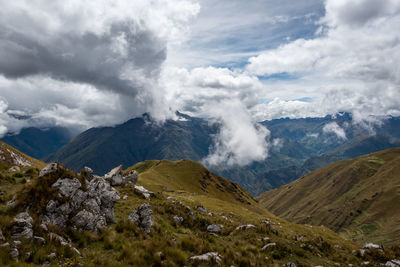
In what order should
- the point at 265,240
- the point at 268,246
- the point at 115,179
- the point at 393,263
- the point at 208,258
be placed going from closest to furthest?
1. the point at 208,258
2. the point at 393,263
3. the point at 268,246
4. the point at 265,240
5. the point at 115,179

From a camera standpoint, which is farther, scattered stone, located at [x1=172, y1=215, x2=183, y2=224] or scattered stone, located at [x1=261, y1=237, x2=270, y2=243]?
Answer: scattered stone, located at [x1=172, y1=215, x2=183, y2=224]

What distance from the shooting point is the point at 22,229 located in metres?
9.85

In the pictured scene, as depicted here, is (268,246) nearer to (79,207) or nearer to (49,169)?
(79,207)

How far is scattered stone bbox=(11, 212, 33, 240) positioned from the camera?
959 centimetres

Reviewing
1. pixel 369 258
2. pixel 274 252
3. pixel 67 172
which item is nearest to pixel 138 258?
pixel 67 172

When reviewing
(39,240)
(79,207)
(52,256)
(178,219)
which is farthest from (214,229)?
(39,240)

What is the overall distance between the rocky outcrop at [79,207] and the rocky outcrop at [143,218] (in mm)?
1546

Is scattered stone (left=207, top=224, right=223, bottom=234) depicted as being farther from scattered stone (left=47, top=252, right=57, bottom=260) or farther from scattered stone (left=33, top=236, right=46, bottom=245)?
scattered stone (left=33, top=236, right=46, bottom=245)

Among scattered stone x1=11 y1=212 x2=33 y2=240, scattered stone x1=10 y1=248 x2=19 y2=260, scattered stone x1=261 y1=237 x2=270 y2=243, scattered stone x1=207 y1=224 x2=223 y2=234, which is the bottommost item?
scattered stone x1=261 y1=237 x2=270 y2=243

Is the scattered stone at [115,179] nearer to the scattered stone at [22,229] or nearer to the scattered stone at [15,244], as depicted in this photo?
the scattered stone at [22,229]

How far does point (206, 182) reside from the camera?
7598 inches

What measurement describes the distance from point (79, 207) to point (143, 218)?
4.87 meters

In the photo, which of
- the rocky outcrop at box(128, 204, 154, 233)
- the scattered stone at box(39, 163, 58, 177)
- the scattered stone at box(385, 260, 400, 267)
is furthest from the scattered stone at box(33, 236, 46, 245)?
the scattered stone at box(385, 260, 400, 267)

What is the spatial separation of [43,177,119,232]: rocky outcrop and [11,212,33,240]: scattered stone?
1.39 meters
